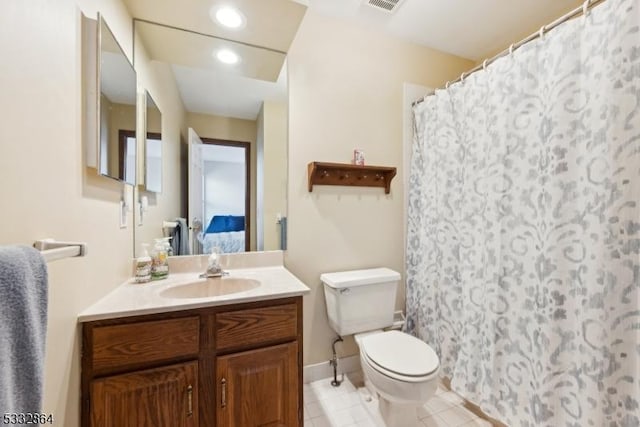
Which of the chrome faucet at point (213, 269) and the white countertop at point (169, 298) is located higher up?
the chrome faucet at point (213, 269)

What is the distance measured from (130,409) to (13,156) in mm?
882

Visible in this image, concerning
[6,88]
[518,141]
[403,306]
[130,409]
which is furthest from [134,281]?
[518,141]

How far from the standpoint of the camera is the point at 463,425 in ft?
4.64

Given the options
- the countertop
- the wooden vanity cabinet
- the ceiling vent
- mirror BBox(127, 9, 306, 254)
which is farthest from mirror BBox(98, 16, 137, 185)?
the ceiling vent

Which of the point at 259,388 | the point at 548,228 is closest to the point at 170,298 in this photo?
the point at 259,388

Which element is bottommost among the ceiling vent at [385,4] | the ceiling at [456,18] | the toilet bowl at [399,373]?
the toilet bowl at [399,373]

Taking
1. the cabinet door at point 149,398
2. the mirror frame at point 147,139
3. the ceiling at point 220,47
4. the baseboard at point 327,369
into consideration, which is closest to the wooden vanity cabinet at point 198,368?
the cabinet door at point 149,398

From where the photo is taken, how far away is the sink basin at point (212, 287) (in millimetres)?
1275

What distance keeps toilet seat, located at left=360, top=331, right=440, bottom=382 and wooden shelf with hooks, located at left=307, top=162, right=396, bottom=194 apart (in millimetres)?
983

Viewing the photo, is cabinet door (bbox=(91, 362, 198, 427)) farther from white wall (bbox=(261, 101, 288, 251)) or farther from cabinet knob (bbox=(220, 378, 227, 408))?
white wall (bbox=(261, 101, 288, 251))

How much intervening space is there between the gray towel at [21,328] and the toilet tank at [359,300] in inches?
49.2

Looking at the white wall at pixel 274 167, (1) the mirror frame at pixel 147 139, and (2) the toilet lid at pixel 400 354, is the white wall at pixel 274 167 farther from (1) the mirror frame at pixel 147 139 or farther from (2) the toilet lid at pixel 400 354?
(2) the toilet lid at pixel 400 354

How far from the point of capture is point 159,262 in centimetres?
135

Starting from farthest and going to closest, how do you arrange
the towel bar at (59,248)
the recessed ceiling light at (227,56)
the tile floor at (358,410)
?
the recessed ceiling light at (227,56) → the tile floor at (358,410) → the towel bar at (59,248)
